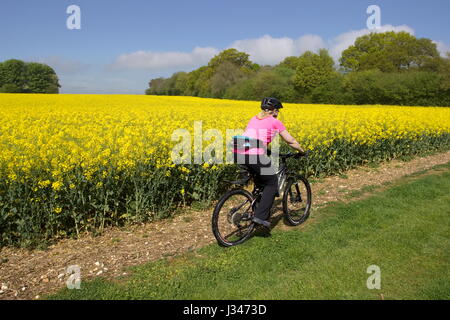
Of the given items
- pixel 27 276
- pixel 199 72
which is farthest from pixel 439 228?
pixel 199 72

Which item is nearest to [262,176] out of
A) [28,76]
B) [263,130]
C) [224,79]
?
[263,130]

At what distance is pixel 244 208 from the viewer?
17.1 feet

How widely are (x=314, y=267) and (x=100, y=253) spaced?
10.5 feet

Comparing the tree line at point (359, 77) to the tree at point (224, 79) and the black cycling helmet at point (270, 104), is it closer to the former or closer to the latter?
the tree at point (224, 79)

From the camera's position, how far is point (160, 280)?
13.9ft

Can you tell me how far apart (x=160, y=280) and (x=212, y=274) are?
0.67 metres

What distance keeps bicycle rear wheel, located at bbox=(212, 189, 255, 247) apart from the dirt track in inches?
17.5

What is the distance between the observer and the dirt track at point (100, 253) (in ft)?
14.3

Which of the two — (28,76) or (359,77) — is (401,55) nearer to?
(359,77)

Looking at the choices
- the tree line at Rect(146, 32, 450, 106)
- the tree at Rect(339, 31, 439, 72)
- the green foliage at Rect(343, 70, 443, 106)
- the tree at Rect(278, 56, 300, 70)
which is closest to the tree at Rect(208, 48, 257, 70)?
the tree line at Rect(146, 32, 450, 106)

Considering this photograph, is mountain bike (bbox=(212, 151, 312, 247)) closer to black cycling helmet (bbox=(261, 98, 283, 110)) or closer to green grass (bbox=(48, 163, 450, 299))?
green grass (bbox=(48, 163, 450, 299))

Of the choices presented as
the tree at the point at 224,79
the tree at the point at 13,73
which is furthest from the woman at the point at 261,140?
the tree at the point at 13,73
